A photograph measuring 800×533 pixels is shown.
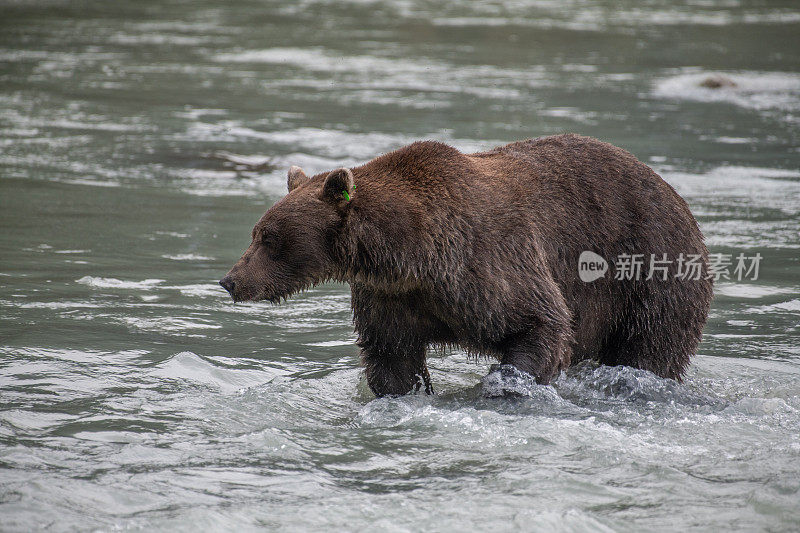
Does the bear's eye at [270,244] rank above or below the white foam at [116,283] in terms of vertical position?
above

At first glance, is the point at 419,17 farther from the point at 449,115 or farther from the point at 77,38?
the point at 449,115

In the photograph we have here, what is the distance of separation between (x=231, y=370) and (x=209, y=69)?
1476 centimetres

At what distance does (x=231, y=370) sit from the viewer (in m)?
7.21

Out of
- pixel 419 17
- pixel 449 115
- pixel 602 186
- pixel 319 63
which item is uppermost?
pixel 419 17

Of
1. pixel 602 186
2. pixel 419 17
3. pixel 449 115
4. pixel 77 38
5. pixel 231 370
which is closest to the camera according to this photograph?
pixel 602 186

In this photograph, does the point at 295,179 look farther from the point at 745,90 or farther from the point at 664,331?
the point at 745,90

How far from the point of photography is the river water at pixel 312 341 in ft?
16.8

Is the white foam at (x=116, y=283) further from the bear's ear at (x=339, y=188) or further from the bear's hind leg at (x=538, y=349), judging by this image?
the bear's hind leg at (x=538, y=349)

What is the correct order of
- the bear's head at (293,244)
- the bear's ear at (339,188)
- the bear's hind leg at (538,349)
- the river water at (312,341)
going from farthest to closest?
1. the bear's hind leg at (538,349)
2. the bear's head at (293,244)
3. the bear's ear at (339,188)
4. the river water at (312,341)

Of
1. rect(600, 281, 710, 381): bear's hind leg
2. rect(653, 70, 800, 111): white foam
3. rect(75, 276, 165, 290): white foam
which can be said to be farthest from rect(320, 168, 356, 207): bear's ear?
rect(653, 70, 800, 111): white foam

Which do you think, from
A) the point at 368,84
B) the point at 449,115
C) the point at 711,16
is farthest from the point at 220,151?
the point at 711,16

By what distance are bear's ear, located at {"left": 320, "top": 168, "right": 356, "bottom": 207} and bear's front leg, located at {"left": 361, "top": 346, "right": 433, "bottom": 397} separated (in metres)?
1.05

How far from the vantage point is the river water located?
5.11 metres

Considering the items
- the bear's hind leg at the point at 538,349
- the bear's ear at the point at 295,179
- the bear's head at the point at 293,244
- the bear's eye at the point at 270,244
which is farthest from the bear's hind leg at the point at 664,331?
the bear's eye at the point at 270,244
